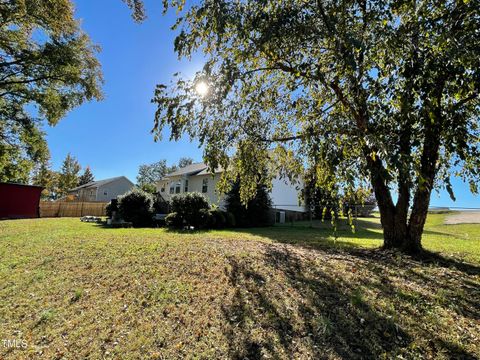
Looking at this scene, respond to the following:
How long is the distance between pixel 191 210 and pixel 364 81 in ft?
34.9

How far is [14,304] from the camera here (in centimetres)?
463

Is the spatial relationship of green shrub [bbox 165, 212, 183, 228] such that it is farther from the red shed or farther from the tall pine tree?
the tall pine tree

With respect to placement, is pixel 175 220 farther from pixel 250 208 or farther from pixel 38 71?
pixel 38 71

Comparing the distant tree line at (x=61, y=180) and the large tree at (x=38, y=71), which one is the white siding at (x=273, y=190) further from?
the distant tree line at (x=61, y=180)

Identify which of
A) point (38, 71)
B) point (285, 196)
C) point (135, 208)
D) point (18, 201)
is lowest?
point (135, 208)

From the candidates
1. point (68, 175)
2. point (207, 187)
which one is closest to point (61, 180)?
point (68, 175)

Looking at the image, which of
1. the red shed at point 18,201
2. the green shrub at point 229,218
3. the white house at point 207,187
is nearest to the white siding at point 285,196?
the white house at point 207,187

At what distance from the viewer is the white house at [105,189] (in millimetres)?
44688

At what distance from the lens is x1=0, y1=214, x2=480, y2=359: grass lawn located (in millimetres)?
3221

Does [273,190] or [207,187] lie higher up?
[207,187]

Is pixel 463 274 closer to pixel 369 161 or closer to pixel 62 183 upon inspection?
pixel 369 161

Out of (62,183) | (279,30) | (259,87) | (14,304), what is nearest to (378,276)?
(279,30)

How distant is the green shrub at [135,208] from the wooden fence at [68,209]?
1198 centimetres

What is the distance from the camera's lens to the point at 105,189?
45.2 m
